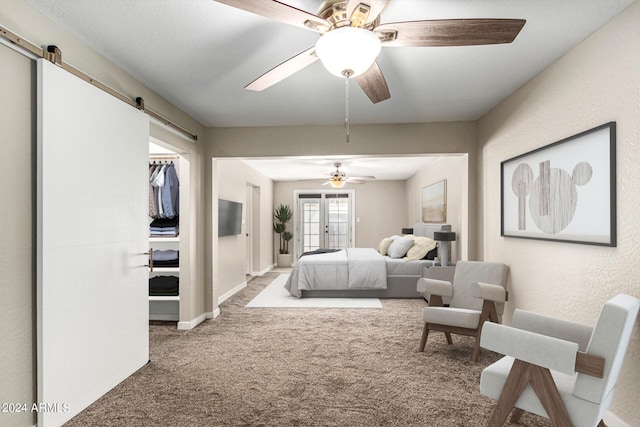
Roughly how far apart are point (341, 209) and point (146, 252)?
23.5ft

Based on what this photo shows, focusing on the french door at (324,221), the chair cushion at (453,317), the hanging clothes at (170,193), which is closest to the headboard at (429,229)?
the french door at (324,221)

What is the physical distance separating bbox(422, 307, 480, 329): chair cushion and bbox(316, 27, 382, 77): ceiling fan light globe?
231 cm

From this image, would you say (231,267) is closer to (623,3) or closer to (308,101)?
(308,101)

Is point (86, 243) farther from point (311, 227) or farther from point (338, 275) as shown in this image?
point (311, 227)

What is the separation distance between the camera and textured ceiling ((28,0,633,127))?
1980 millimetres

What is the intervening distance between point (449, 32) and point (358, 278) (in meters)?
4.32

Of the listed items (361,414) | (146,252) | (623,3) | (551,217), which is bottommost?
(361,414)

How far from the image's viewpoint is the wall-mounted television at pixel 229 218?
5351 mm

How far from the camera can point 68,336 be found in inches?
84.8

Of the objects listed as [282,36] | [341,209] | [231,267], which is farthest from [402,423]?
[341,209]

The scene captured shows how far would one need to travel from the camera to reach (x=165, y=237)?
170 inches

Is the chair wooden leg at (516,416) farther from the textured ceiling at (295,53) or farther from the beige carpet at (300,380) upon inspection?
the textured ceiling at (295,53)

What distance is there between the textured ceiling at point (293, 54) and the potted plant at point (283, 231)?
18.5ft

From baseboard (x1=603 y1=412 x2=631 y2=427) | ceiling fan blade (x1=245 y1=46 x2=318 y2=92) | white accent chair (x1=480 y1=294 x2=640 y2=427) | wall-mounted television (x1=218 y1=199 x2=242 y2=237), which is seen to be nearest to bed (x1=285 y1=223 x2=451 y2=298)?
wall-mounted television (x1=218 y1=199 x2=242 y2=237)
